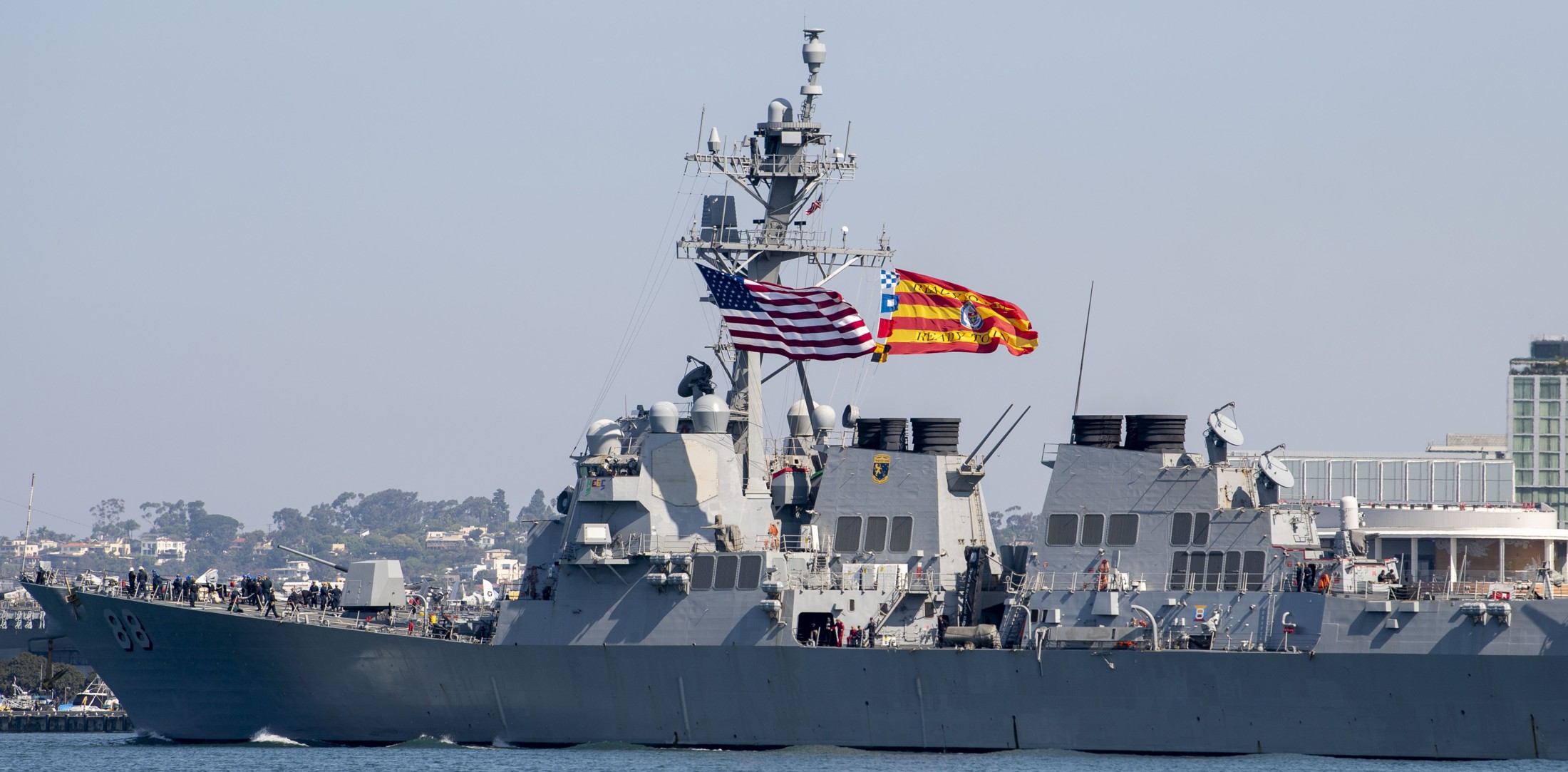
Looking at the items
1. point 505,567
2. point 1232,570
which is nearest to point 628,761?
point 1232,570

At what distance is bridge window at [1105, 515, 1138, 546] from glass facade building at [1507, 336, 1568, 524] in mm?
58294

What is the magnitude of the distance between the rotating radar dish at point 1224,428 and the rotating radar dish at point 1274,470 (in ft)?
1.64

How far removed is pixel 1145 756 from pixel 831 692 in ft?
16.5

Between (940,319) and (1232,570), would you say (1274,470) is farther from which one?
(940,319)

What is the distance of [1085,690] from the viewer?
1201 inches

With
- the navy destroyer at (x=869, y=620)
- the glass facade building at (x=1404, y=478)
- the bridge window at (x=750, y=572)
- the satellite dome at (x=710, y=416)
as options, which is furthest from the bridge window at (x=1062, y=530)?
the glass facade building at (x=1404, y=478)

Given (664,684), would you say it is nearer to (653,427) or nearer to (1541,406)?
(653,427)

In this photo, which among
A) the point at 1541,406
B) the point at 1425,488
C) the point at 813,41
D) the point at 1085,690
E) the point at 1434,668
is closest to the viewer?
the point at 1434,668

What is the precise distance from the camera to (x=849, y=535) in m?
33.4

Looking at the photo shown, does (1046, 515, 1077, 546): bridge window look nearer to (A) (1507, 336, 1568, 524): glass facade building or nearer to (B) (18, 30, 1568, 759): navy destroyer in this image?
(B) (18, 30, 1568, 759): navy destroyer

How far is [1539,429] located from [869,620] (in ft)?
198

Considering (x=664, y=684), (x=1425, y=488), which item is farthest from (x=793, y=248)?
(x=1425, y=488)

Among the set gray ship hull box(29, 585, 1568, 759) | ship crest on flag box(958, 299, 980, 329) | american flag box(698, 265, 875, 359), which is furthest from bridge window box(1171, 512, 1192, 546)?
american flag box(698, 265, 875, 359)

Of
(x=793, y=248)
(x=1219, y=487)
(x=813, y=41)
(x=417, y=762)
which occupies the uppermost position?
(x=813, y=41)
